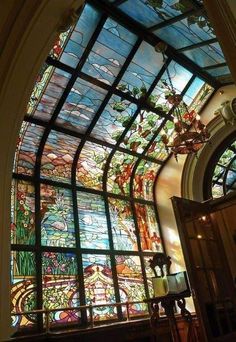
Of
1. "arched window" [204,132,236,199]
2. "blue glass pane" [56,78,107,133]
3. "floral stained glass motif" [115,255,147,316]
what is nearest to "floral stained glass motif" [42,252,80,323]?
"floral stained glass motif" [115,255,147,316]

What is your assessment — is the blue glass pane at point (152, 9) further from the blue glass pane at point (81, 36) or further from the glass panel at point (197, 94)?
the glass panel at point (197, 94)

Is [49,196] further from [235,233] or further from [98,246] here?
[235,233]

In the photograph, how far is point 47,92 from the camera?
479cm

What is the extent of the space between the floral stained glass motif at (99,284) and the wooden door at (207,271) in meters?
1.38

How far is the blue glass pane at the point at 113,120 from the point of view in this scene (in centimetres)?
553

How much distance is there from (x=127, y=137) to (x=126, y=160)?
501 mm

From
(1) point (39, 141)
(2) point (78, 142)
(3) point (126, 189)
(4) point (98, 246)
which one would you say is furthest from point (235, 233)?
(1) point (39, 141)

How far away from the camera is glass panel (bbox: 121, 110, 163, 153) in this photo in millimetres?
5984

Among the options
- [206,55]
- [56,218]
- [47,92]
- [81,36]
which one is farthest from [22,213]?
[206,55]

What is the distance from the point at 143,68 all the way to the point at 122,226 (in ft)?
9.33

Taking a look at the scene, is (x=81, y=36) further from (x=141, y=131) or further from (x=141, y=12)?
(x=141, y=131)

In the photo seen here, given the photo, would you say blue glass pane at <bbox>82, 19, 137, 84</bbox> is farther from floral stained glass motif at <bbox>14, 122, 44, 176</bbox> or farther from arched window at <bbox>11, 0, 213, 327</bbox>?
floral stained glass motif at <bbox>14, 122, 44, 176</bbox>

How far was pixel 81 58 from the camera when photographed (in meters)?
4.70

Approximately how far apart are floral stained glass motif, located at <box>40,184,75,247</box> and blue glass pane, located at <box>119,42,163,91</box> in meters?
2.17
